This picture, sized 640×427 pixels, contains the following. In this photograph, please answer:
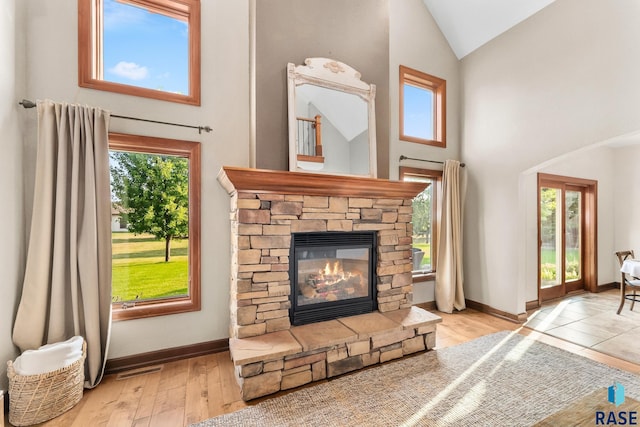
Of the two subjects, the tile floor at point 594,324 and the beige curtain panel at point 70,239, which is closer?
the beige curtain panel at point 70,239

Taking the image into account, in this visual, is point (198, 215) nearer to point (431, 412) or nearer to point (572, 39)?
point (431, 412)

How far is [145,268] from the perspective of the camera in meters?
2.66

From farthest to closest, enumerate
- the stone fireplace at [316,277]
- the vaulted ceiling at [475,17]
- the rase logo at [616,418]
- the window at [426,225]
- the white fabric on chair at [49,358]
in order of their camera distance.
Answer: the window at [426,225], the vaulted ceiling at [475,17], the stone fireplace at [316,277], the white fabric on chair at [49,358], the rase logo at [616,418]

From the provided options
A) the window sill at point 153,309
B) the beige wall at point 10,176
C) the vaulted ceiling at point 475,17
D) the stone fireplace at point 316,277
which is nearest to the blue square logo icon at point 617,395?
the stone fireplace at point 316,277

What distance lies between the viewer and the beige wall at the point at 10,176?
1.92m

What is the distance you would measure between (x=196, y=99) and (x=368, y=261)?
2.44m

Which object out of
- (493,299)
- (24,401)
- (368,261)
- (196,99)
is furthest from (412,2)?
(24,401)

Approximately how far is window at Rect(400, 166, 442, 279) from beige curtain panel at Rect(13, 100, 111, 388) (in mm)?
3588

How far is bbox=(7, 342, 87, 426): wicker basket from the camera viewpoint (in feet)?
5.85

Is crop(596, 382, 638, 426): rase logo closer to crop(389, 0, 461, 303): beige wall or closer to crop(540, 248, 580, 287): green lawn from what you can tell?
crop(389, 0, 461, 303): beige wall

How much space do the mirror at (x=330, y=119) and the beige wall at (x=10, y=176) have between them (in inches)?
82.1

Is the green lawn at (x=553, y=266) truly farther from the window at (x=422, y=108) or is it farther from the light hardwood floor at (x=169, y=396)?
the window at (x=422, y=108)

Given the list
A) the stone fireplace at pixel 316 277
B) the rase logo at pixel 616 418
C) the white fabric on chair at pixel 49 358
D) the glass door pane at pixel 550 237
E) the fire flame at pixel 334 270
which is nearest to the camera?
the rase logo at pixel 616 418

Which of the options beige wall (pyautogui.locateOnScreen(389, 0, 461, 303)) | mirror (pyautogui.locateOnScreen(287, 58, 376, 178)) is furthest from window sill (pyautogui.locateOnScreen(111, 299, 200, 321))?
beige wall (pyautogui.locateOnScreen(389, 0, 461, 303))
